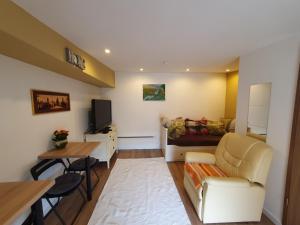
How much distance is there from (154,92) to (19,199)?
3891 millimetres

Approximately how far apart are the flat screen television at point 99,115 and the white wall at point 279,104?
10.0ft

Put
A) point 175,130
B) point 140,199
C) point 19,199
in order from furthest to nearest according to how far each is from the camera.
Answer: point 175,130, point 140,199, point 19,199

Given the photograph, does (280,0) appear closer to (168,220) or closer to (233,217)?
(233,217)

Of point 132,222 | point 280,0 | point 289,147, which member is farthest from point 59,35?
point 289,147

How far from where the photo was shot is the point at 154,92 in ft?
15.1

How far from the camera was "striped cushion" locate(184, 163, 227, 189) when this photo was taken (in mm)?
2047

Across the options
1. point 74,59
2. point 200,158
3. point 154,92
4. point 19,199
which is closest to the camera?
point 19,199

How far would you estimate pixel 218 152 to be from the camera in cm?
262

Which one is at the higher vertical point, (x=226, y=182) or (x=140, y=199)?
(x=226, y=182)

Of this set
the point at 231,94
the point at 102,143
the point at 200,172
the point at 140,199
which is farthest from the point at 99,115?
the point at 231,94

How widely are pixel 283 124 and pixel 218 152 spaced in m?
1.03

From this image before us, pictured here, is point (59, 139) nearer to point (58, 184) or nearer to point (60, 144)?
point (60, 144)

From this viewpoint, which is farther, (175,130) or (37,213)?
(175,130)

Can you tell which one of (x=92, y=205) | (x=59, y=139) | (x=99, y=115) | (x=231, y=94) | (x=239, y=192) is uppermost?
(x=231, y=94)
